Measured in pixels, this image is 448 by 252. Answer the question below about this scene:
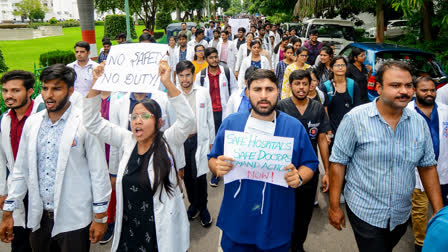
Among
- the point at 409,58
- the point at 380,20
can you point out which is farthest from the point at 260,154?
the point at 380,20

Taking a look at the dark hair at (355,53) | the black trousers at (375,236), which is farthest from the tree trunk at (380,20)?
Answer: the black trousers at (375,236)

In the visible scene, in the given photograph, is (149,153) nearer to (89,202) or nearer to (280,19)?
(89,202)

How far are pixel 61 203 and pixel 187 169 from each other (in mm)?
1884

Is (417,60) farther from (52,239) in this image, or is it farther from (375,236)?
(52,239)

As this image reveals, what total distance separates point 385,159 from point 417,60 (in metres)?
5.46

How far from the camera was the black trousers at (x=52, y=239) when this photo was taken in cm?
260

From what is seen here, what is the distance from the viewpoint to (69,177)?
2.55m

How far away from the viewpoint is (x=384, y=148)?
2.37 metres

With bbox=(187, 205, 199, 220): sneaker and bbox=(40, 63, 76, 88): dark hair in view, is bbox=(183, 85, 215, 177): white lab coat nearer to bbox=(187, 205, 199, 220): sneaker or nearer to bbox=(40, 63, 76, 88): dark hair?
bbox=(187, 205, 199, 220): sneaker

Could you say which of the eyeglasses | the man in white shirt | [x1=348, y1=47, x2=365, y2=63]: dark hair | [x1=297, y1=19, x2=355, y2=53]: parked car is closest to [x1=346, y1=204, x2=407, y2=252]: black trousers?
the eyeglasses

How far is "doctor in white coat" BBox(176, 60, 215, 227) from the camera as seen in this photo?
4.12 metres

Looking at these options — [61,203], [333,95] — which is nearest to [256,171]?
[61,203]

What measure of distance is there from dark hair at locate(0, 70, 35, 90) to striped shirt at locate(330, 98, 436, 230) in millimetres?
2843

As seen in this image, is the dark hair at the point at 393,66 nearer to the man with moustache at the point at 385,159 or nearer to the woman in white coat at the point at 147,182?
the man with moustache at the point at 385,159
